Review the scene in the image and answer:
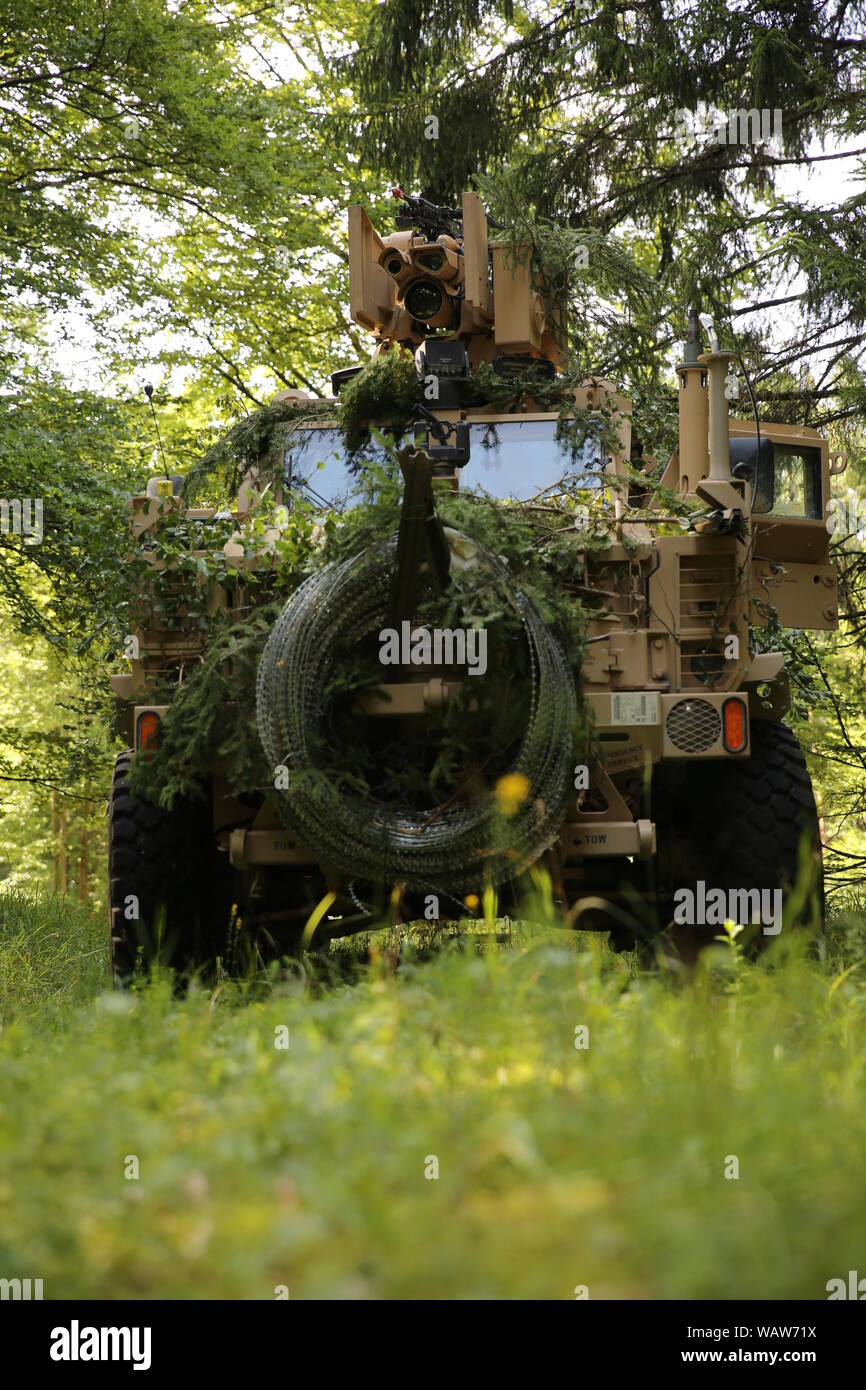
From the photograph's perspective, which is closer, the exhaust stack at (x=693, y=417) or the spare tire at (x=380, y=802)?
the spare tire at (x=380, y=802)

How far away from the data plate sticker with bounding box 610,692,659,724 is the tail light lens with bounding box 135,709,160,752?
1.51 m

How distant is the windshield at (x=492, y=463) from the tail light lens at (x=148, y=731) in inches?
58.1

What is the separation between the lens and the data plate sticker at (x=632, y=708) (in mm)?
4852

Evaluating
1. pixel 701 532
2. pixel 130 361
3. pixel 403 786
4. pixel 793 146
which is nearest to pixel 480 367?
pixel 701 532

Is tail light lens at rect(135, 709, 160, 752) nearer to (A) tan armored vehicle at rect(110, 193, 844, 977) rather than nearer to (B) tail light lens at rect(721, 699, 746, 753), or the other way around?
(A) tan armored vehicle at rect(110, 193, 844, 977)

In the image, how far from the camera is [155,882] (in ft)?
16.7

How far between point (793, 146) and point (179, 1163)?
8.97m

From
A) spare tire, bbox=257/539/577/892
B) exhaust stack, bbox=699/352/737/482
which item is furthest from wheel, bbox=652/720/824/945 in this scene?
exhaust stack, bbox=699/352/737/482

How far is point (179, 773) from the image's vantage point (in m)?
4.88

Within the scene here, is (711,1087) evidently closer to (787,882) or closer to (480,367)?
(787,882)

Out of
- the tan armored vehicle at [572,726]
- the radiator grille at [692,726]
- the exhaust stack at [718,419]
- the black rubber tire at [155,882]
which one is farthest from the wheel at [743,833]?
the black rubber tire at [155,882]

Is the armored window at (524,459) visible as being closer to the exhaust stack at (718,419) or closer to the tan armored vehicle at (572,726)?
the tan armored vehicle at (572,726)

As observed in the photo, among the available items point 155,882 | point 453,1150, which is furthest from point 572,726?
point 453,1150

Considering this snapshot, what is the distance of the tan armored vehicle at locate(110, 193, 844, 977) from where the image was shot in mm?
4562
